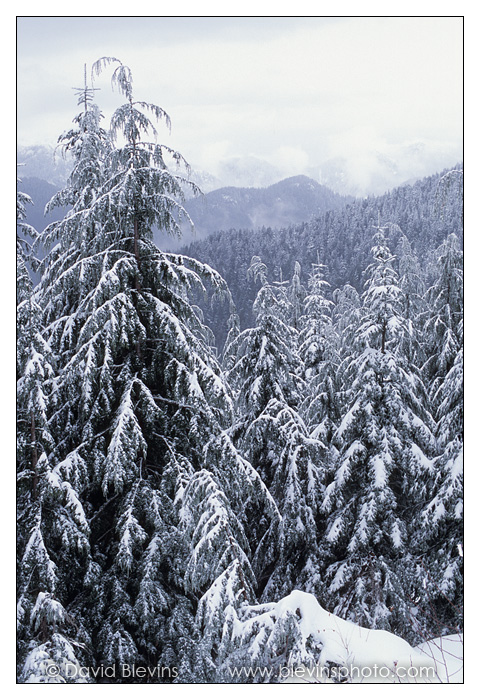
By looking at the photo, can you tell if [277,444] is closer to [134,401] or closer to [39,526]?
[134,401]

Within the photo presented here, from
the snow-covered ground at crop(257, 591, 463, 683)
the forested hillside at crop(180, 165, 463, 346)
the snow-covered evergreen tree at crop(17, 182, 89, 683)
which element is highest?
the forested hillside at crop(180, 165, 463, 346)

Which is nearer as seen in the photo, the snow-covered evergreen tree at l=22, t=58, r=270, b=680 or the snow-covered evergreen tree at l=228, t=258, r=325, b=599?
the snow-covered evergreen tree at l=22, t=58, r=270, b=680

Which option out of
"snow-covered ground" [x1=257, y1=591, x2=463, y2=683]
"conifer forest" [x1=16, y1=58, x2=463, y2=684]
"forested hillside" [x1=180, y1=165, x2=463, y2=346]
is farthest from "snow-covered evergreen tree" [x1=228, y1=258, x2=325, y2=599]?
"forested hillside" [x1=180, y1=165, x2=463, y2=346]

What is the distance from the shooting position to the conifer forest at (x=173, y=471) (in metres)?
6.14

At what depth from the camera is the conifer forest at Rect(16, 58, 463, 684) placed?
6145 millimetres

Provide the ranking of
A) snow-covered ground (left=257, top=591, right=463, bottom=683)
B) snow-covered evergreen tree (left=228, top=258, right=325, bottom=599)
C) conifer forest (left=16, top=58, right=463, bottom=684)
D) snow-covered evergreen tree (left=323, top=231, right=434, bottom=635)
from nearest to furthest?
snow-covered ground (left=257, top=591, right=463, bottom=683) < conifer forest (left=16, top=58, right=463, bottom=684) < snow-covered evergreen tree (left=323, top=231, right=434, bottom=635) < snow-covered evergreen tree (left=228, top=258, right=325, bottom=599)

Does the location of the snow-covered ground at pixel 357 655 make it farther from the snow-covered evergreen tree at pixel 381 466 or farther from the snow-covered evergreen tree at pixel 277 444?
the snow-covered evergreen tree at pixel 277 444

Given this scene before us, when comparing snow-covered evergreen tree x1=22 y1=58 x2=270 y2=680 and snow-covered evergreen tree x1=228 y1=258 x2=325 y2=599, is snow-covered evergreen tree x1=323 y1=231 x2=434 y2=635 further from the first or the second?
snow-covered evergreen tree x1=22 y1=58 x2=270 y2=680

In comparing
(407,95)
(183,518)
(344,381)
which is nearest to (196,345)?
(183,518)

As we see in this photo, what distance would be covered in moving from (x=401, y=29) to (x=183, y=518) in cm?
834

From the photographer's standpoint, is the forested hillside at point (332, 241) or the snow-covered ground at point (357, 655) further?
the forested hillside at point (332, 241)

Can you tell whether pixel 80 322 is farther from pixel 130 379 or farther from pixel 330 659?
pixel 330 659

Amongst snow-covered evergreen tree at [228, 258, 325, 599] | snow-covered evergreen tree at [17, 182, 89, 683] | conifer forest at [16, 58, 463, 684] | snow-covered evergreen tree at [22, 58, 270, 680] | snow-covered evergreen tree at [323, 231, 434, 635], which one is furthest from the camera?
snow-covered evergreen tree at [228, 258, 325, 599]

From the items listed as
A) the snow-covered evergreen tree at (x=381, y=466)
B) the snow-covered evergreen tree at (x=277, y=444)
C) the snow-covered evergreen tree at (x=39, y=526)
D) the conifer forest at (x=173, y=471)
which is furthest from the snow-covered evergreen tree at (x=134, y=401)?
the snow-covered evergreen tree at (x=381, y=466)
